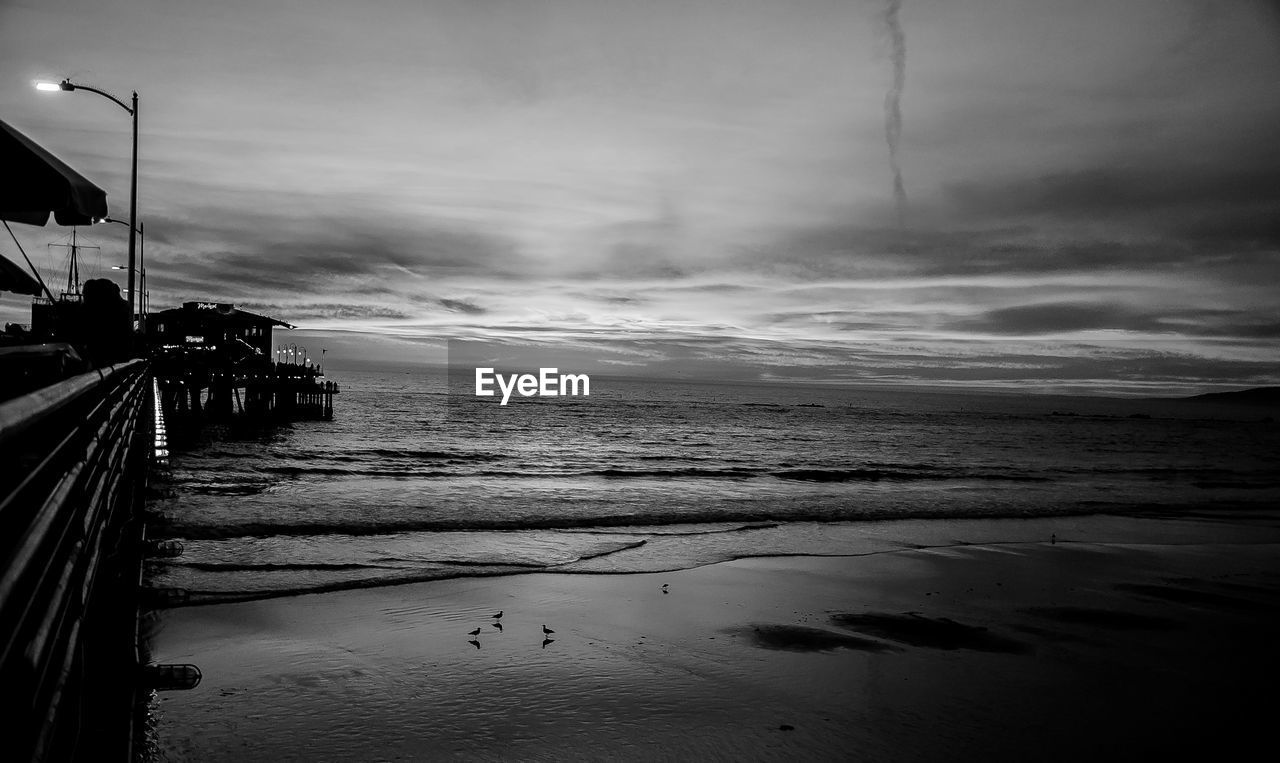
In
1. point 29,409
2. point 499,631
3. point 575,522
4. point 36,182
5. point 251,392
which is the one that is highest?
point 36,182

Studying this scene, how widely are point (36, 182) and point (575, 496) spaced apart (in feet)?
61.9

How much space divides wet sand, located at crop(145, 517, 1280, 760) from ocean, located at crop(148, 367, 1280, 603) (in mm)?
2090

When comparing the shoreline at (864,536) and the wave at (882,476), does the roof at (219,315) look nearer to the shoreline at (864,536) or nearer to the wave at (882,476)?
the wave at (882,476)

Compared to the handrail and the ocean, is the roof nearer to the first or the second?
the ocean

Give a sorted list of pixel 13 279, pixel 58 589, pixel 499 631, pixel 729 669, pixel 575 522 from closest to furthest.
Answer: pixel 58 589
pixel 13 279
pixel 729 669
pixel 499 631
pixel 575 522

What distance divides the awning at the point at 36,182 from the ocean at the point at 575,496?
5.61m

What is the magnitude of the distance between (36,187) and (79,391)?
4677 mm

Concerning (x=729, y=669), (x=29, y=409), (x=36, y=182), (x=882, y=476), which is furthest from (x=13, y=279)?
(x=882, y=476)

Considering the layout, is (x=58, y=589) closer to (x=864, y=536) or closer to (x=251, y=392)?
(x=864, y=536)

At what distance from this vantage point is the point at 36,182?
18.8ft

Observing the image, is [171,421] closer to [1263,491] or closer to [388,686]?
[388,686]

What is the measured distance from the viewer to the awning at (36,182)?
17.4 ft

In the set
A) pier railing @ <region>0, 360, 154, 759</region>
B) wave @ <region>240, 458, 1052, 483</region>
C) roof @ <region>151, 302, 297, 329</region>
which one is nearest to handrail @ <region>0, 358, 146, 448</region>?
pier railing @ <region>0, 360, 154, 759</region>

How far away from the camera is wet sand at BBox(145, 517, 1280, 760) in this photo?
6.26 metres
